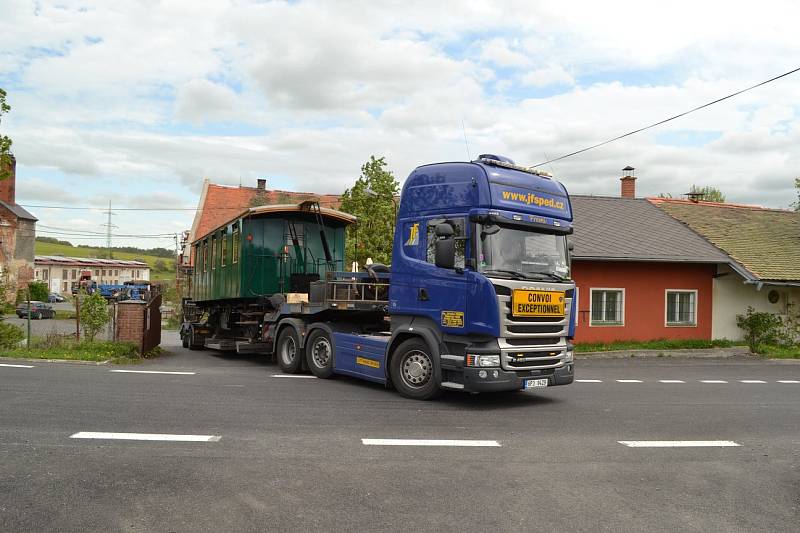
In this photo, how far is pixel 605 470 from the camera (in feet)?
19.5

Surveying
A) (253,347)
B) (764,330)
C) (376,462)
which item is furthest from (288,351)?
(764,330)

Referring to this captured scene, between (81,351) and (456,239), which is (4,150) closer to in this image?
(81,351)

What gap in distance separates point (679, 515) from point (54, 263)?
101 meters

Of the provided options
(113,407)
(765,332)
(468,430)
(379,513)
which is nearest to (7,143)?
(113,407)

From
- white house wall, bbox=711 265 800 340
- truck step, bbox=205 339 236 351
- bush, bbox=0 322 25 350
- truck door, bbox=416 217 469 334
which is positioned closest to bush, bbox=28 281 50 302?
bush, bbox=0 322 25 350

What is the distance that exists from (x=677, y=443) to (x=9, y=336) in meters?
14.7

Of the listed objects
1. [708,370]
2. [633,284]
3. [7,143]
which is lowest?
[708,370]

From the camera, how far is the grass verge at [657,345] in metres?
19.6

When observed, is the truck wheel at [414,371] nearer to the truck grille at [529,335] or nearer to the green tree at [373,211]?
the truck grille at [529,335]

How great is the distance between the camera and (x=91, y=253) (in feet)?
442

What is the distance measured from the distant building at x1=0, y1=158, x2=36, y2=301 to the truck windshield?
54265 mm

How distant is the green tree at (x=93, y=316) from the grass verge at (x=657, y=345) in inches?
510

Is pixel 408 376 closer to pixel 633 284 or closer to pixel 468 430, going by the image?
pixel 468 430

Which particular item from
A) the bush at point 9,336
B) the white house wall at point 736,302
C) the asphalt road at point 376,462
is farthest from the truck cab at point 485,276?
the white house wall at point 736,302
